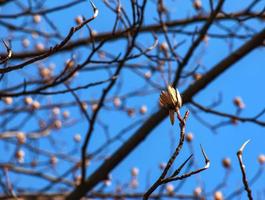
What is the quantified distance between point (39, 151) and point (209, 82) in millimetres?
2320

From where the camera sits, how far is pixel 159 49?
3072 mm

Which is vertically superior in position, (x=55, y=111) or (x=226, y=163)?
(x=55, y=111)

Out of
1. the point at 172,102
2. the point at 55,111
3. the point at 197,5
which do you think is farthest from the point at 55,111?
the point at 172,102

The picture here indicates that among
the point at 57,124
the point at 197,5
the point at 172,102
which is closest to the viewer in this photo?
the point at 172,102

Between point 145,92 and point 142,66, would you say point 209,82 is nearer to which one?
point 142,66

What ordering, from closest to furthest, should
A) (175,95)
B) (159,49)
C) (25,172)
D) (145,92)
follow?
(175,95) → (159,49) → (25,172) → (145,92)

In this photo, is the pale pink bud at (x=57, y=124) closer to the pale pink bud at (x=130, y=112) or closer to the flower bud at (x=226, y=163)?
the pale pink bud at (x=130, y=112)

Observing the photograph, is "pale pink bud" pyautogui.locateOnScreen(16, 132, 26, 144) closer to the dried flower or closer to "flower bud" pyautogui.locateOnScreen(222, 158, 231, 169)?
"flower bud" pyautogui.locateOnScreen(222, 158, 231, 169)

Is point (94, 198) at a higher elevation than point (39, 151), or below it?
below

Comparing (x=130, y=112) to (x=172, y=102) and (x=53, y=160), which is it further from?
(x=172, y=102)

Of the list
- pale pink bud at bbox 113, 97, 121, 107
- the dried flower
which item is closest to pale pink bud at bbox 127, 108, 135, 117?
pale pink bud at bbox 113, 97, 121, 107

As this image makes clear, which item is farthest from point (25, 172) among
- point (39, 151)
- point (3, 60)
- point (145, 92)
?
point (3, 60)

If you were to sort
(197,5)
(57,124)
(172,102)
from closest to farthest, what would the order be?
(172,102) → (197,5) → (57,124)

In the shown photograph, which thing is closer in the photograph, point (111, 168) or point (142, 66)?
point (111, 168)
